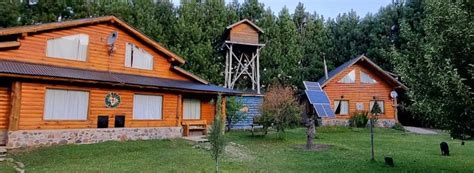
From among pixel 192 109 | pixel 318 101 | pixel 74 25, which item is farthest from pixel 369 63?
pixel 74 25

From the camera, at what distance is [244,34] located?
28797 mm

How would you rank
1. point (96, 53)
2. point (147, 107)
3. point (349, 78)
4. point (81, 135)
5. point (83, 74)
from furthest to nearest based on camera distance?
point (349, 78) < point (147, 107) < point (96, 53) < point (83, 74) < point (81, 135)

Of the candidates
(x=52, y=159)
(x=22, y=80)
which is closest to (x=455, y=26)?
(x=52, y=159)

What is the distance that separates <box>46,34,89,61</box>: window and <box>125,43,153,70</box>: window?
230 centimetres

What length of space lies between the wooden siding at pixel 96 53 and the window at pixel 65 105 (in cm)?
200

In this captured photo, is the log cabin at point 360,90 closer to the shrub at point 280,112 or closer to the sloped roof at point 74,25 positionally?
the shrub at point 280,112

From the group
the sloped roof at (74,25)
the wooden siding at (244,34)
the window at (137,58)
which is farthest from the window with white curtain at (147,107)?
the wooden siding at (244,34)

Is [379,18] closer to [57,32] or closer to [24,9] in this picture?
[57,32]

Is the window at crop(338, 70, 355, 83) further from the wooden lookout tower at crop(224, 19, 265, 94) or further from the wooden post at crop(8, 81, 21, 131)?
the wooden post at crop(8, 81, 21, 131)

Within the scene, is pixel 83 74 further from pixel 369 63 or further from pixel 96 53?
pixel 369 63

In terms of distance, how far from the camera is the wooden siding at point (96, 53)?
48.6 ft

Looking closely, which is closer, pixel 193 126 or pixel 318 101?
pixel 193 126

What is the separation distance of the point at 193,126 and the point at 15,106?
28.6 ft

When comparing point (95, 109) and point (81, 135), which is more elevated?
point (95, 109)
